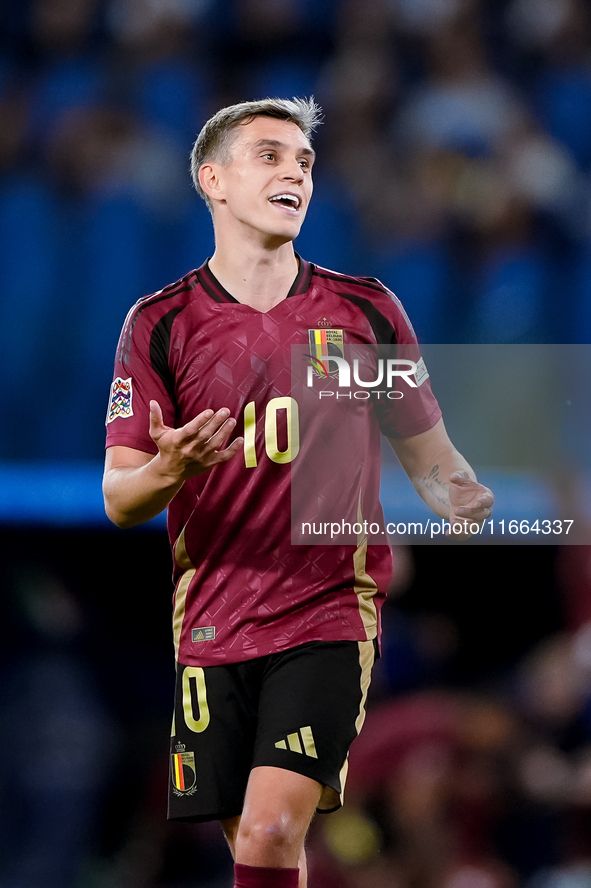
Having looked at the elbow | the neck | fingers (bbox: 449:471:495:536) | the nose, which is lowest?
the elbow

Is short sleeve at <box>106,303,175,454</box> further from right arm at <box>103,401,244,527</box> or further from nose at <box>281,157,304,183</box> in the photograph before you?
nose at <box>281,157,304,183</box>

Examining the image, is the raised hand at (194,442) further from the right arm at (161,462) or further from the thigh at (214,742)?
the thigh at (214,742)

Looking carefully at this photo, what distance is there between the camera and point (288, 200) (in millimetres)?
2059

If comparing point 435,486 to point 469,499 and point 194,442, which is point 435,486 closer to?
point 469,499

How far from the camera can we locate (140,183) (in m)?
3.06

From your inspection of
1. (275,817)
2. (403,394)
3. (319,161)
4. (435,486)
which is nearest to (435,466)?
(435,486)

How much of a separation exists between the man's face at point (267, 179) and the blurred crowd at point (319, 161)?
2.91 feet

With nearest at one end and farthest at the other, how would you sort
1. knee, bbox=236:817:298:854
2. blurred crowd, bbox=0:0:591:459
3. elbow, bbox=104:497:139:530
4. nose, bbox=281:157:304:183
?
knee, bbox=236:817:298:854 → elbow, bbox=104:497:139:530 → nose, bbox=281:157:304:183 → blurred crowd, bbox=0:0:591:459

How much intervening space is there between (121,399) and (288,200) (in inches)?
22.0

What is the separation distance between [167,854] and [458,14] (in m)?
2.79

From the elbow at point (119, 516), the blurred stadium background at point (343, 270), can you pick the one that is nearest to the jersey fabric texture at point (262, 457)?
the elbow at point (119, 516)

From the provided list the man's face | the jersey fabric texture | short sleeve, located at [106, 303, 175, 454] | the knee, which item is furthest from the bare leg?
the man's face

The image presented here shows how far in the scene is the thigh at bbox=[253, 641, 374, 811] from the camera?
1733 mm

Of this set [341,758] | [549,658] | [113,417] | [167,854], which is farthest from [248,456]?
[167,854]
